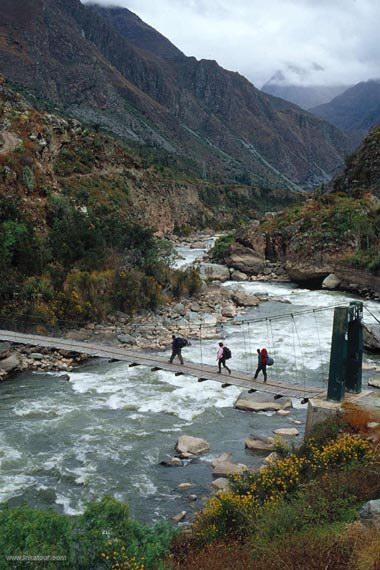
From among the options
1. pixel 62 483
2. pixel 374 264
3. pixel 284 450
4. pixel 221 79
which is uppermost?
pixel 221 79

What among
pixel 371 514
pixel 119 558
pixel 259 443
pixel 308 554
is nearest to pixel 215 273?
pixel 259 443

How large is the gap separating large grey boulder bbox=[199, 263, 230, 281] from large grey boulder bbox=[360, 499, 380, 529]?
82.7ft

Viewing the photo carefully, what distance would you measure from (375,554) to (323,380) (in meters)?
10.1

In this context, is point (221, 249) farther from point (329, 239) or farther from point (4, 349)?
point (4, 349)

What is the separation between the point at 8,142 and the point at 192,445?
2022cm

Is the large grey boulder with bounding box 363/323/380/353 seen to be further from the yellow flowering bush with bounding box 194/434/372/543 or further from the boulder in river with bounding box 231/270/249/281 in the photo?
the boulder in river with bounding box 231/270/249/281

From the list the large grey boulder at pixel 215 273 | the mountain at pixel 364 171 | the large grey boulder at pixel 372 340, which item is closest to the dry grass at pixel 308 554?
the large grey boulder at pixel 372 340

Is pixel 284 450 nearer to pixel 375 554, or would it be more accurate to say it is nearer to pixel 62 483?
pixel 62 483

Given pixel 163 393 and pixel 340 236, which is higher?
pixel 340 236

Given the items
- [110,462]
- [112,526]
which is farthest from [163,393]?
[112,526]

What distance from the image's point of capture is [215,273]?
32.0 metres

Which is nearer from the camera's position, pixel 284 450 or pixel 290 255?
pixel 284 450

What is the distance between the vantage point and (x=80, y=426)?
1136cm

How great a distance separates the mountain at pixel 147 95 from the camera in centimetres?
11100
